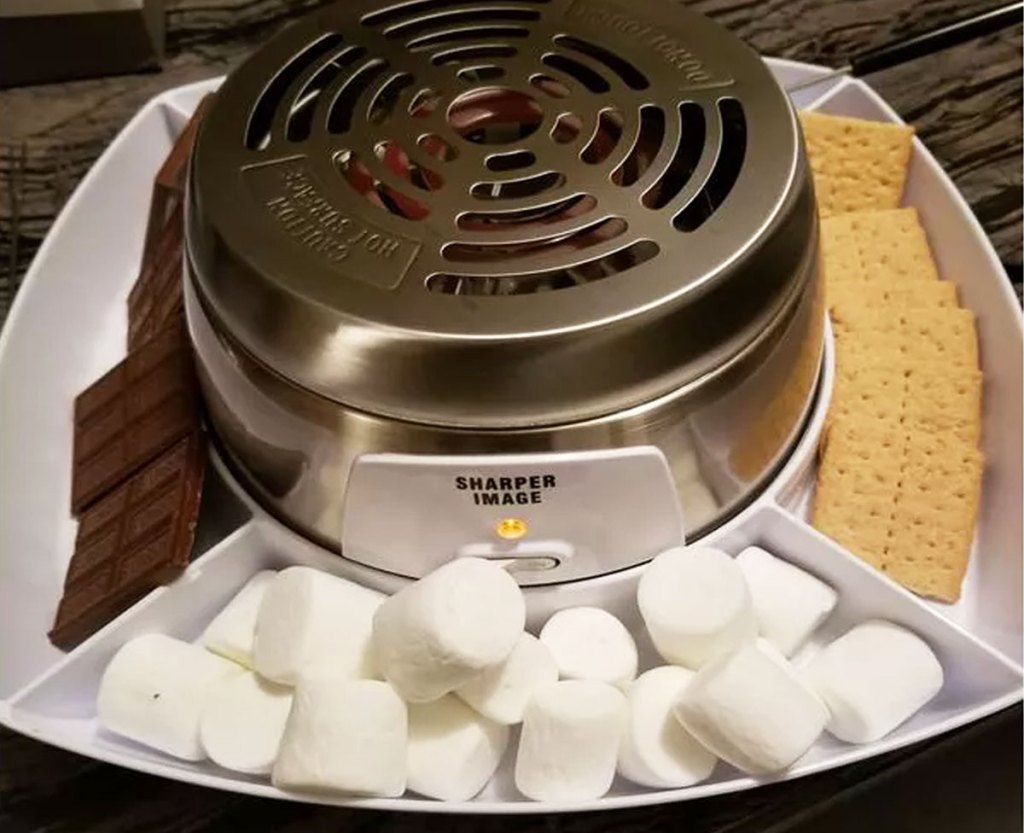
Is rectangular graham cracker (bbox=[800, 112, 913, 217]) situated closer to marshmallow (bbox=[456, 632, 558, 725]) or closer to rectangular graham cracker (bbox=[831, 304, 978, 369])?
rectangular graham cracker (bbox=[831, 304, 978, 369])

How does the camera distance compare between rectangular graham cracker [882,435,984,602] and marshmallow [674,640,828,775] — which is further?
rectangular graham cracker [882,435,984,602]

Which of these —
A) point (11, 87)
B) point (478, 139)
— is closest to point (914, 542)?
point (478, 139)

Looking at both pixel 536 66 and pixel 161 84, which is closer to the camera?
pixel 536 66

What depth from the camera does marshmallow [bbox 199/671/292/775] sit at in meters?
0.80

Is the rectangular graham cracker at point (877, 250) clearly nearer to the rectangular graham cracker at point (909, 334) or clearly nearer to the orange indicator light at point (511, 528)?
the rectangular graham cracker at point (909, 334)

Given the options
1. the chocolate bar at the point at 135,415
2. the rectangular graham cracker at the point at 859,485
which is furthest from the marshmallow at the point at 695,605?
the chocolate bar at the point at 135,415

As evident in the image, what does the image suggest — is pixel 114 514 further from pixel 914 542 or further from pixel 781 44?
pixel 781 44

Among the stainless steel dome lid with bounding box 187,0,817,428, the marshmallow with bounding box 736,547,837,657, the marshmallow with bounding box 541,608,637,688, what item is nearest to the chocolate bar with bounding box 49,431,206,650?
the stainless steel dome lid with bounding box 187,0,817,428

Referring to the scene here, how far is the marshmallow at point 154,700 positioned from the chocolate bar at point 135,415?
0.16 m

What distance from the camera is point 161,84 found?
4.32 feet

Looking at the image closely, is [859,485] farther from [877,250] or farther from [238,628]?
[238,628]

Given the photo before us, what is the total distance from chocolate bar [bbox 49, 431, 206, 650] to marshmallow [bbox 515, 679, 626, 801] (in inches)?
10.2

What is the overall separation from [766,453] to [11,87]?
34.6 inches

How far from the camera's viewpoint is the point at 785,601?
86 centimetres
